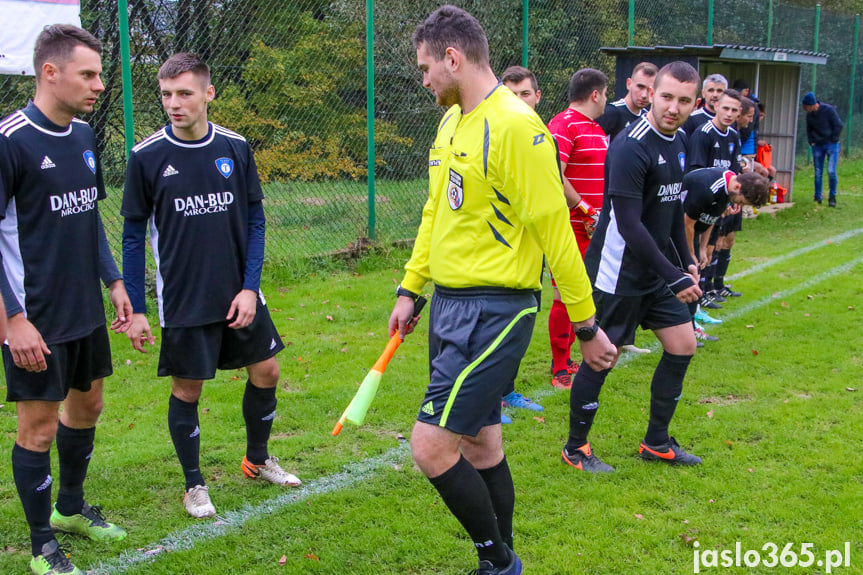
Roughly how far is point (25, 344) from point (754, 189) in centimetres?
453

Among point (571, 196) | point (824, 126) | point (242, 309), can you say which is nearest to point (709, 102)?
point (571, 196)

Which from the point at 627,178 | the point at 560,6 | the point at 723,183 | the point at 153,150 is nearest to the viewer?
the point at 153,150

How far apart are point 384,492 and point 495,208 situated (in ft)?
6.63

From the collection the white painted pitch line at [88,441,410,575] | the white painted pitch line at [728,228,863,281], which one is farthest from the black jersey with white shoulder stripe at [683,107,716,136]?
the white painted pitch line at [88,441,410,575]

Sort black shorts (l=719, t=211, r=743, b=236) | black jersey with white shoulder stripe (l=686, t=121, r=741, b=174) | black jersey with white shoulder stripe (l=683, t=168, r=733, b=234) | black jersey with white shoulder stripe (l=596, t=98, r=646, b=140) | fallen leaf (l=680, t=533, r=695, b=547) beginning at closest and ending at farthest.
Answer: fallen leaf (l=680, t=533, r=695, b=547) < black jersey with white shoulder stripe (l=683, t=168, r=733, b=234) < black jersey with white shoulder stripe (l=596, t=98, r=646, b=140) < black jersey with white shoulder stripe (l=686, t=121, r=741, b=174) < black shorts (l=719, t=211, r=743, b=236)

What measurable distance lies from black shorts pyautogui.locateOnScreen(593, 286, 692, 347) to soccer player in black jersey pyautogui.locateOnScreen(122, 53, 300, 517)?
76.2 inches

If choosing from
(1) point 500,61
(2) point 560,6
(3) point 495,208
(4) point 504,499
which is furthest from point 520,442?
(2) point 560,6

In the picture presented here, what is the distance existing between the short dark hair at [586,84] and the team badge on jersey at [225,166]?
3011 mm

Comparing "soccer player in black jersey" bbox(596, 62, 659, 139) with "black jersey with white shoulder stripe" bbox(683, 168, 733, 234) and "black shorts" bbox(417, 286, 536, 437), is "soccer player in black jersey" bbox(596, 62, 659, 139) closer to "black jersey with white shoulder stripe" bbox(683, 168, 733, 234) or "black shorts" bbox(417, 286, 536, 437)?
"black jersey with white shoulder stripe" bbox(683, 168, 733, 234)

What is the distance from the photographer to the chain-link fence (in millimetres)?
7582

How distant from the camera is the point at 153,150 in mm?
4012

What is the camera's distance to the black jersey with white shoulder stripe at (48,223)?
136 inches

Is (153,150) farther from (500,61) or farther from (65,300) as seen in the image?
(500,61)

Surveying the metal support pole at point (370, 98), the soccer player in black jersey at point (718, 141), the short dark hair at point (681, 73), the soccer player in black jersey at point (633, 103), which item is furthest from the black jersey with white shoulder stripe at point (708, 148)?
the metal support pole at point (370, 98)
